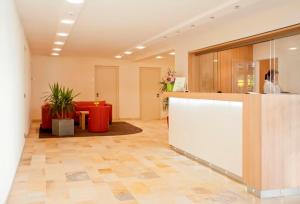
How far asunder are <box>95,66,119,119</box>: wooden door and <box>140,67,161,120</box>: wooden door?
1117mm

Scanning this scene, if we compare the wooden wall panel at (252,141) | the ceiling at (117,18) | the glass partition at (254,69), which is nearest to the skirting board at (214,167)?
the wooden wall panel at (252,141)

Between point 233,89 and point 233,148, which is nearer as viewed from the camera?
point 233,148

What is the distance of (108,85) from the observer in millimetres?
12992

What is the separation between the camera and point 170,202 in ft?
11.4

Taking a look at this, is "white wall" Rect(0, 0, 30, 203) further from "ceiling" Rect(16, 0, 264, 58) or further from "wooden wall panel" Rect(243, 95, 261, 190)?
"wooden wall panel" Rect(243, 95, 261, 190)

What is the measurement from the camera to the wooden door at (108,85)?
12820 millimetres

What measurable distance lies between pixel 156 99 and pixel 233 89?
22.4 feet

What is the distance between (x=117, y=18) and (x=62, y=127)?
390 centimetres

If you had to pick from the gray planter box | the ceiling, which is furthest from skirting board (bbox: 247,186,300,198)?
the gray planter box

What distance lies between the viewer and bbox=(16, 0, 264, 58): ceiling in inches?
190

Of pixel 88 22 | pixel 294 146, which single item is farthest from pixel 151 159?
pixel 88 22

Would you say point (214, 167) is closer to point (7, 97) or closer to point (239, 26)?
point (239, 26)

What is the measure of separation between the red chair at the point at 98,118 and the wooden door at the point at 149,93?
4450mm

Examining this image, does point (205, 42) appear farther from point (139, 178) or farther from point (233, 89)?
point (139, 178)
